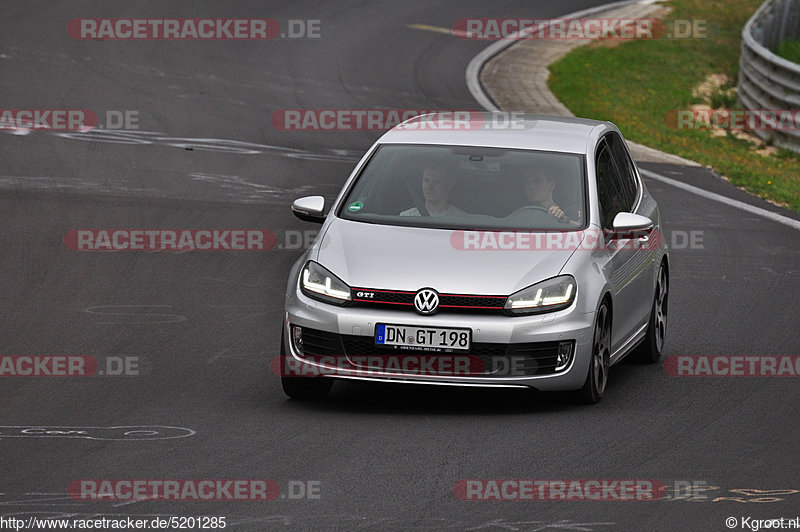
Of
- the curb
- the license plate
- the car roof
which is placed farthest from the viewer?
the curb

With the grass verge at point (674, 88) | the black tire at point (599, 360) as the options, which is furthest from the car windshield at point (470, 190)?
the grass verge at point (674, 88)

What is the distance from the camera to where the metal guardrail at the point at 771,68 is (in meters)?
22.8

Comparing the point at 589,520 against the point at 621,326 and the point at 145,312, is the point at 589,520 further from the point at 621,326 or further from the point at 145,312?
the point at 145,312

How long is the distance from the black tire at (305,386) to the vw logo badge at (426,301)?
82 cm

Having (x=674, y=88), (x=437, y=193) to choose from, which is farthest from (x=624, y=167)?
(x=674, y=88)

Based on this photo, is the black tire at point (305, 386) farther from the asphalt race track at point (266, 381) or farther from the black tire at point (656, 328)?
the black tire at point (656, 328)

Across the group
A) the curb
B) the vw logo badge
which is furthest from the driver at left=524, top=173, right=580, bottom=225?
the curb

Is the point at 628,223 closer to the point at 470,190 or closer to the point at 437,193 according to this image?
the point at 470,190

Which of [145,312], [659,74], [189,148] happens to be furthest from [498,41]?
[145,312]

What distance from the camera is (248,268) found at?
13547mm

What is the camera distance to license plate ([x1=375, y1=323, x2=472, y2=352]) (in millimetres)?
8617

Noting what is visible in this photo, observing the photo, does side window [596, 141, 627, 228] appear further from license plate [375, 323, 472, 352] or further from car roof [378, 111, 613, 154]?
license plate [375, 323, 472, 352]

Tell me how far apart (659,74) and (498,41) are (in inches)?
167

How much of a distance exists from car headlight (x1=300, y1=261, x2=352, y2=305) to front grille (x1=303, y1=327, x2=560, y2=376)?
0.21 metres
